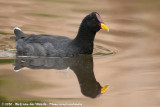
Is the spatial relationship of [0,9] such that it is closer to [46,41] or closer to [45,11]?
[45,11]

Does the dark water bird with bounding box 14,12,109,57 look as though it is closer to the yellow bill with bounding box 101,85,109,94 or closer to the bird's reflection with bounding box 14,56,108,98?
the bird's reflection with bounding box 14,56,108,98

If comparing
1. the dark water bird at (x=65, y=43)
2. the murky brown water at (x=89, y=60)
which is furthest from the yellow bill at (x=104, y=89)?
the dark water bird at (x=65, y=43)

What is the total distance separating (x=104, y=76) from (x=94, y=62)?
1038 millimetres

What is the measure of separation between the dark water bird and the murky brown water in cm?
26

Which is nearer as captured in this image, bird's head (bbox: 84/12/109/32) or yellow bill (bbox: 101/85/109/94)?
yellow bill (bbox: 101/85/109/94)

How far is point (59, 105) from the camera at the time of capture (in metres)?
→ 6.37

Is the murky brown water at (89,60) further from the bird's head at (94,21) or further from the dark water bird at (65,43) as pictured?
Result: the bird's head at (94,21)

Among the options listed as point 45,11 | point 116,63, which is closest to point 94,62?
point 116,63

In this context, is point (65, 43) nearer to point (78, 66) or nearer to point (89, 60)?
point (89, 60)

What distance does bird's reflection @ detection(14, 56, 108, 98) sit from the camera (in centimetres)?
727

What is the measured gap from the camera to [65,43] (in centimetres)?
936

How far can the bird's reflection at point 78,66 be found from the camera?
7270 mm

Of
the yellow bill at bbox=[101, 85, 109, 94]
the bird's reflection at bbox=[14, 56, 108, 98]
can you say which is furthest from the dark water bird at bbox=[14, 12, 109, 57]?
the yellow bill at bbox=[101, 85, 109, 94]

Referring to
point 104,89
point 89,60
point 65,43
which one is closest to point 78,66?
point 89,60
